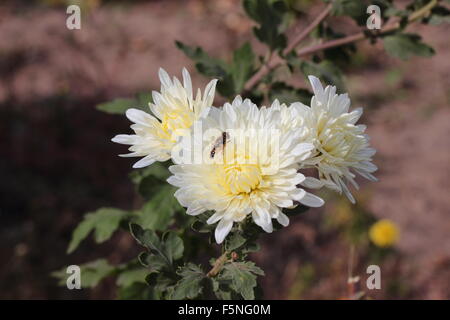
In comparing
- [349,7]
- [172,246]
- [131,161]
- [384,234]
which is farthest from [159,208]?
[131,161]

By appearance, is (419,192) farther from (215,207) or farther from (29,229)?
(215,207)

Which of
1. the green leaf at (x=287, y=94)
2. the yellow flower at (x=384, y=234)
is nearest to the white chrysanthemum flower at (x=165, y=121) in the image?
the green leaf at (x=287, y=94)

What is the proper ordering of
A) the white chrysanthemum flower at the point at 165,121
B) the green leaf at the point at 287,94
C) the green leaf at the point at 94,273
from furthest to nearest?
the green leaf at the point at 94,273, the green leaf at the point at 287,94, the white chrysanthemum flower at the point at 165,121

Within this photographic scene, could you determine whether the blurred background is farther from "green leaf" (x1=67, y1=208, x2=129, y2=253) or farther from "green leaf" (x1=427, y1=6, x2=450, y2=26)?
"green leaf" (x1=427, y1=6, x2=450, y2=26)

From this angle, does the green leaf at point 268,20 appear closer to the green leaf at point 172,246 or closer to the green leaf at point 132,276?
the green leaf at point 172,246

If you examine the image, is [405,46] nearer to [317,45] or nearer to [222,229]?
[317,45]

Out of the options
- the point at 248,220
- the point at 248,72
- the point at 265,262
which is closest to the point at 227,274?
the point at 248,220

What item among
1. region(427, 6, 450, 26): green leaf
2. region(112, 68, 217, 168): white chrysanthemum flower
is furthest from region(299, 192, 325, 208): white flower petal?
region(427, 6, 450, 26): green leaf
